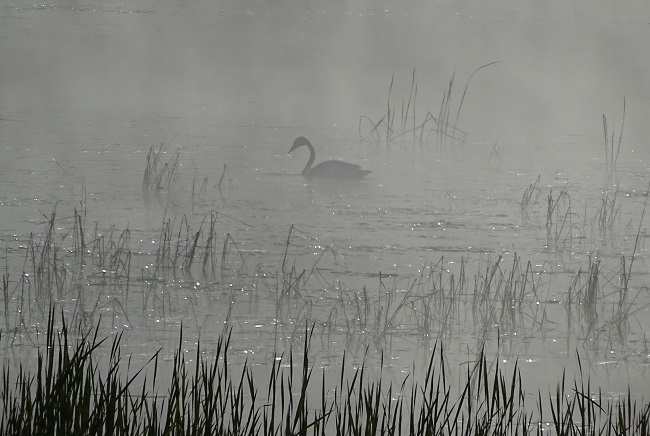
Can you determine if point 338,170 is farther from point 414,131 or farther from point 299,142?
point 414,131

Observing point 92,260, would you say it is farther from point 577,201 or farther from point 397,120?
point 397,120

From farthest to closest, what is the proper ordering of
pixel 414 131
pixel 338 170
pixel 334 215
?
pixel 414 131, pixel 338 170, pixel 334 215

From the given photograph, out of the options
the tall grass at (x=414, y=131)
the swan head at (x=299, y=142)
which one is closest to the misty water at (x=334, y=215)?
the tall grass at (x=414, y=131)

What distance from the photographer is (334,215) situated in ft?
23.7

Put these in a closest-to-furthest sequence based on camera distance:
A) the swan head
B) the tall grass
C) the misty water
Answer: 1. the misty water
2. the swan head
3. the tall grass

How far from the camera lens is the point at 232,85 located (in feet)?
51.5

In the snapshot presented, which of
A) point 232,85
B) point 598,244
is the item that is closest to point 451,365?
point 598,244

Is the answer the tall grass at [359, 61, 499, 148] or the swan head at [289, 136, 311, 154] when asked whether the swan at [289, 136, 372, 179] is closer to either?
the swan head at [289, 136, 311, 154]

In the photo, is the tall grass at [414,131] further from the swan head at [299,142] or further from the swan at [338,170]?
the swan at [338,170]

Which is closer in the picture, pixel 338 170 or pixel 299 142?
pixel 338 170

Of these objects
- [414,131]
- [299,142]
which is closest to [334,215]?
[299,142]

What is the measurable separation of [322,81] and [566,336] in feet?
43.4

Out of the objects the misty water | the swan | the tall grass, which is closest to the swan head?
the misty water

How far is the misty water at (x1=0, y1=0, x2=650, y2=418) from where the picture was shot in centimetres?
454
